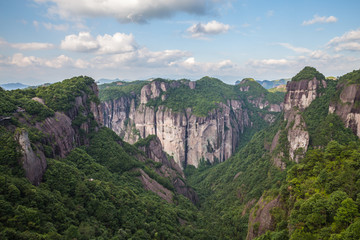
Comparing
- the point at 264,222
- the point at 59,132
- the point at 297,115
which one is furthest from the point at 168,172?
the point at 264,222

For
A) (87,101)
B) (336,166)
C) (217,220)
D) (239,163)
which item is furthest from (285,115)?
(87,101)

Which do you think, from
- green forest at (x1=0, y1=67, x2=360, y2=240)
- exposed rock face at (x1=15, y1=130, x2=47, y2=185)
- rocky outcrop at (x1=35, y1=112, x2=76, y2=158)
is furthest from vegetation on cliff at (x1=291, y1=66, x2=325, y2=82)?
exposed rock face at (x1=15, y1=130, x2=47, y2=185)

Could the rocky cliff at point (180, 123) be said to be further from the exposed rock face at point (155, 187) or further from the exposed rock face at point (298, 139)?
the exposed rock face at point (155, 187)

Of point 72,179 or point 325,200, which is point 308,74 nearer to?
point 325,200

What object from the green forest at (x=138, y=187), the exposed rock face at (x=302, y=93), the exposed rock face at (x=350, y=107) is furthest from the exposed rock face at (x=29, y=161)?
the exposed rock face at (x=302, y=93)

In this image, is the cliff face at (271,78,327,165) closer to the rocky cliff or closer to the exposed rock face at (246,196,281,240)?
the exposed rock face at (246,196,281,240)

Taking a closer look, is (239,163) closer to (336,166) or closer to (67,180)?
(336,166)

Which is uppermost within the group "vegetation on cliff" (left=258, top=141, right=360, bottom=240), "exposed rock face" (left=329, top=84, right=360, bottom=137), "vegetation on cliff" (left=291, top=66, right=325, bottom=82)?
"vegetation on cliff" (left=291, top=66, right=325, bottom=82)
